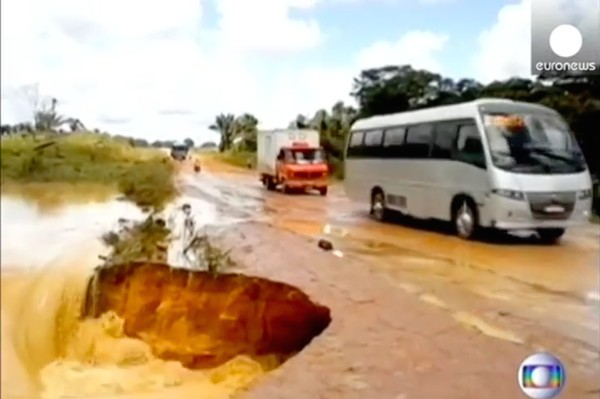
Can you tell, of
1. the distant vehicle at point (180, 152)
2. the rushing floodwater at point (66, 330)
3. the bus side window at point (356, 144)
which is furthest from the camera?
the bus side window at point (356, 144)

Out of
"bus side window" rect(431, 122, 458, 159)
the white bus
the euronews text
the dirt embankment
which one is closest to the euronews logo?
the euronews text

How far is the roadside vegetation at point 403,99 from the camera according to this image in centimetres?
174

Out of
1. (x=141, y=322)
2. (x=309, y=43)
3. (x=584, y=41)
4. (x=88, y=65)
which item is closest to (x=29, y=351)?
(x=141, y=322)

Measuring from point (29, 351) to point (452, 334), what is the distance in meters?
0.88

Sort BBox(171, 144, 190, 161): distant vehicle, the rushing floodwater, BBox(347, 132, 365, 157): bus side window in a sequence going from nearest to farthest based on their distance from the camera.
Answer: the rushing floodwater, BBox(171, 144, 190, 161): distant vehicle, BBox(347, 132, 365, 157): bus side window

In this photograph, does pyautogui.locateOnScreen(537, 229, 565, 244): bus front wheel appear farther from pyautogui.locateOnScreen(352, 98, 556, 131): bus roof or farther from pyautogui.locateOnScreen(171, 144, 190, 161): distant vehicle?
pyautogui.locateOnScreen(171, 144, 190, 161): distant vehicle

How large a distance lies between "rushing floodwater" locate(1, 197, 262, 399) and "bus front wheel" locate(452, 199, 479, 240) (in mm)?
Result: 560

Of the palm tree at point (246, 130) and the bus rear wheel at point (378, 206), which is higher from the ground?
the palm tree at point (246, 130)

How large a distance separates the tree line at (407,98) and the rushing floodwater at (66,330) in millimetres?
308

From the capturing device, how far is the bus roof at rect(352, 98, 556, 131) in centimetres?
178

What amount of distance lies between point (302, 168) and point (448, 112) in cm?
35

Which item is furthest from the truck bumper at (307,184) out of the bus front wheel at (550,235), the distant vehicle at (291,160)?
the bus front wheel at (550,235)

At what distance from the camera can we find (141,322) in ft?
5.40

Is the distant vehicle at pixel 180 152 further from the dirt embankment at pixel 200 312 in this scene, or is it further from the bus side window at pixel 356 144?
the bus side window at pixel 356 144
